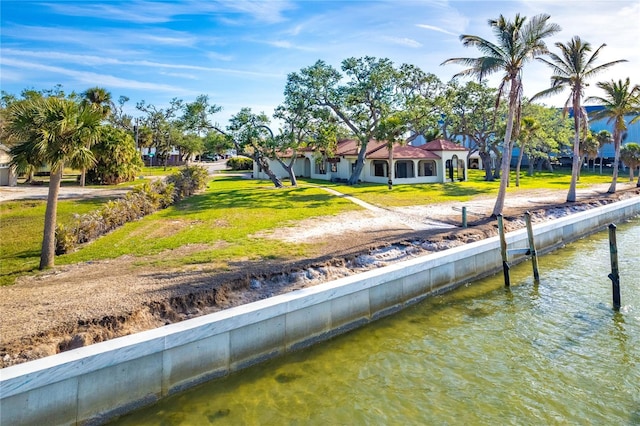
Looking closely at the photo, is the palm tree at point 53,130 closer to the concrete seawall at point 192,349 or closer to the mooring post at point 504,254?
the concrete seawall at point 192,349

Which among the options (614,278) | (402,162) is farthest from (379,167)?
(614,278)

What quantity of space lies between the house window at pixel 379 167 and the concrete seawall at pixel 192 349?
28.1 metres

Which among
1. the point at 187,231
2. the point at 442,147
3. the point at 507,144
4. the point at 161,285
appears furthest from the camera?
the point at 442,147

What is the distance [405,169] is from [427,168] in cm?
303

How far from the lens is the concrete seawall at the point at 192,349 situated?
5562 millimetres

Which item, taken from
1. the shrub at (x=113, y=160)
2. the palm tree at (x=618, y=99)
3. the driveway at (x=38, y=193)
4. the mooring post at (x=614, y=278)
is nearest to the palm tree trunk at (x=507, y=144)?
the mooring post at (x=614, y=278)

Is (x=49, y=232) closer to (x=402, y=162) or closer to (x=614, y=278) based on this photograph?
(x=614, y=278)

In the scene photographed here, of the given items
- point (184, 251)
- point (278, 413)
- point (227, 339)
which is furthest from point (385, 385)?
point (184, 251)

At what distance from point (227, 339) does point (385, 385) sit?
117 inches

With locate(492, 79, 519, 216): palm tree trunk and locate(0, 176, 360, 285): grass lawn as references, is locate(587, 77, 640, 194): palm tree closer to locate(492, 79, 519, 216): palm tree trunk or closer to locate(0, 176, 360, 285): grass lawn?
locate(492, 79, 519, 216): palm tree trunk

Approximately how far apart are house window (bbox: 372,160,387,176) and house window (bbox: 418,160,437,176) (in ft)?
13.7

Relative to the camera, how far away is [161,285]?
916 cm

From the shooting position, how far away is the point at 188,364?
6.93 metres

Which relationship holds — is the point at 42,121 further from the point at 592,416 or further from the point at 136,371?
the point at 592,416
